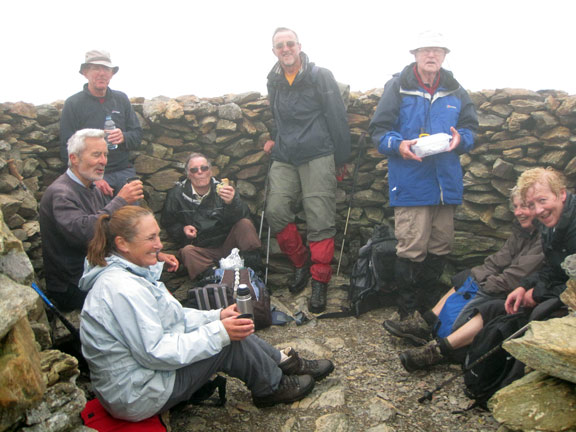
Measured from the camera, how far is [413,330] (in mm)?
5395

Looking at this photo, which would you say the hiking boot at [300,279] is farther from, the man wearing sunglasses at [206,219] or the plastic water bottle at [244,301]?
the plastic water bottle at [244,301]

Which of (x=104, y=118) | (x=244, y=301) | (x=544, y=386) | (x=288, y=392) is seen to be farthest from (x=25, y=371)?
(x=104, y=118)

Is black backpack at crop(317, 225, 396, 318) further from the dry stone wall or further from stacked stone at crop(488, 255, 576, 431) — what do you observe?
stacked stone at crop(488, 255, 576, 431)

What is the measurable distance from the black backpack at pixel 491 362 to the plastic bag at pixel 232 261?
124 inches

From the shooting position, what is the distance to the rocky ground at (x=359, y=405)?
399 centimetres

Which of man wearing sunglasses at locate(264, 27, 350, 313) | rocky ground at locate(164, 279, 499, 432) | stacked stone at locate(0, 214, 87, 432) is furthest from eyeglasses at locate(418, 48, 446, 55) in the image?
stacked stone at locate(0, 214, 87, 432)

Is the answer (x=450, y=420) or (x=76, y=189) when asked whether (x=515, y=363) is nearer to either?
(x=450, y=420)

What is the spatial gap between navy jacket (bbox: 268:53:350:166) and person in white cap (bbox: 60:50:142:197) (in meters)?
2.18

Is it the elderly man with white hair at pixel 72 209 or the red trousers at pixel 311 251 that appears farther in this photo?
the red trousers at pixel 311 251

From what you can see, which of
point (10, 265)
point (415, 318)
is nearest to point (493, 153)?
point (415, 318)

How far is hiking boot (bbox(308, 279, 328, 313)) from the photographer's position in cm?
652

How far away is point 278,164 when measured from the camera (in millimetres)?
6887

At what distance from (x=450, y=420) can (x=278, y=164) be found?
4173 mm

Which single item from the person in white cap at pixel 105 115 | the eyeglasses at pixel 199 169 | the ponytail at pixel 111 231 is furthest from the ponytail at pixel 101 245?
the eyeglasses at pixel 199 169
